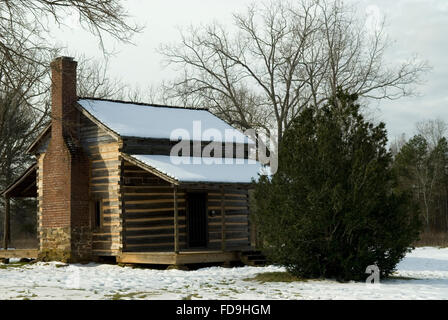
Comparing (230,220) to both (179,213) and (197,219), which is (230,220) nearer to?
(197,219)

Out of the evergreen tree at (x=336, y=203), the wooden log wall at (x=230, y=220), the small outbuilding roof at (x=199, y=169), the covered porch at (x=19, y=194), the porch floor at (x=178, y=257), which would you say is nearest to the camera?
the evergreen tree at (x=336, y=203)

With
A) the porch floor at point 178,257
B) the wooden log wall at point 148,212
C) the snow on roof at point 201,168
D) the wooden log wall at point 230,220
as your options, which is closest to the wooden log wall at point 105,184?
the wooden log wall at point 148,212

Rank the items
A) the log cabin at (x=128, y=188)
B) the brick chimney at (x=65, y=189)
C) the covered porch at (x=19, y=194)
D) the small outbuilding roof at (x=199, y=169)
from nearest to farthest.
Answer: the small outbuilding roof at (x=199, y=169)
the log cabin at (x=128, y=188)
the brick chimney at (x=65, y=189)
the covered porch at (x=19, y=194)

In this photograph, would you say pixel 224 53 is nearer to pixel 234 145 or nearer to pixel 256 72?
pixel 256 72

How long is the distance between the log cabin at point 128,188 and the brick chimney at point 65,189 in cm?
4

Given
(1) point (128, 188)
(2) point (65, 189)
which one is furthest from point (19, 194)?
(1) point (128, 188)

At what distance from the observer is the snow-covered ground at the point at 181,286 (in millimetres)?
13758

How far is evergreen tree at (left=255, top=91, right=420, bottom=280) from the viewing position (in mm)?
15961

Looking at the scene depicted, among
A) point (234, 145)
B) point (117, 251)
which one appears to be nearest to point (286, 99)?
point (234, 145)

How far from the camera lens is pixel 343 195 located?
15.8 m

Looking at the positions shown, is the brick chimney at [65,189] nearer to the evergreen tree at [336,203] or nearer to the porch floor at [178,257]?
the porch floor at [178,257]

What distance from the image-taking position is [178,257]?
68.6ft

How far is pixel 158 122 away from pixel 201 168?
3650mm
